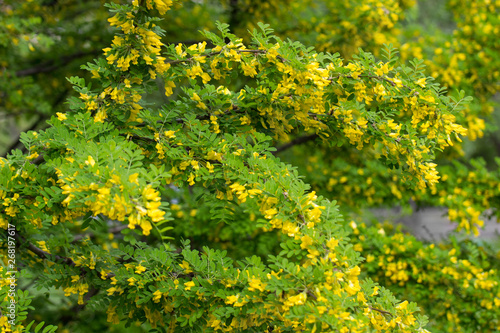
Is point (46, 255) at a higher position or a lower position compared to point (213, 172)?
lower

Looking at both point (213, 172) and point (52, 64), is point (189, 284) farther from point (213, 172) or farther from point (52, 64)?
point (52, 64)

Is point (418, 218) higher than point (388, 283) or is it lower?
lower

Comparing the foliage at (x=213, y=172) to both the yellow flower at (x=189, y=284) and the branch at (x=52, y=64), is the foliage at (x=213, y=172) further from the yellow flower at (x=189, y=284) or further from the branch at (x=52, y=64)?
the branch at (x=52, y=64)

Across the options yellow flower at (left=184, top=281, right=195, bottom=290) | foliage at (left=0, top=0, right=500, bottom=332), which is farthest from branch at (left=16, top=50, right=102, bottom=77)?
yellow flower at (left=184, top=281, right=195, bottom=290)

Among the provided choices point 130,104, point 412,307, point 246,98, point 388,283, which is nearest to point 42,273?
point 130,104

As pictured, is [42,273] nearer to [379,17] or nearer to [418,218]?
[379,17]

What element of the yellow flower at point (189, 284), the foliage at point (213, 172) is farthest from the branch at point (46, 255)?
the yellow flower at point (189, 284)

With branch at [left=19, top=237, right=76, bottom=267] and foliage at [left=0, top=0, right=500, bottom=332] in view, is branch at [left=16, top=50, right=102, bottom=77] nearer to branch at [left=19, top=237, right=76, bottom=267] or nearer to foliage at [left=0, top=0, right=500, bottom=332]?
foliage at [left=0, top=0, right=500, bottom=332]

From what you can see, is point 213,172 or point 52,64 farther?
point 52,64

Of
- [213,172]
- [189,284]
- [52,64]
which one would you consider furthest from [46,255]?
[52,64]

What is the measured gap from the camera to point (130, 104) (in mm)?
2145

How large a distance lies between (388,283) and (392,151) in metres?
1.98

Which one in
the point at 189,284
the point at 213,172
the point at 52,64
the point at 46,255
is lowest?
the point at 52,64

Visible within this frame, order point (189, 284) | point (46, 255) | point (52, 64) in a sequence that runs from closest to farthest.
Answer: point (189, 284) < point (46, 255) < point (52, 64)
